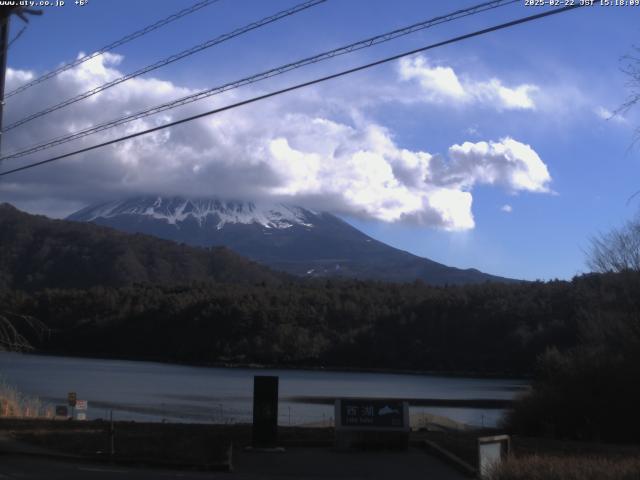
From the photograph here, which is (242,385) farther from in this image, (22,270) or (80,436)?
(22,270)

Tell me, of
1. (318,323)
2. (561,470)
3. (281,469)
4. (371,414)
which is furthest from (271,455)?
(318,323)

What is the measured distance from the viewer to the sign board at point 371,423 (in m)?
19.3

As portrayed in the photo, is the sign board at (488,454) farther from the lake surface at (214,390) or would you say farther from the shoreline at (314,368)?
the shoreline at (314,368)

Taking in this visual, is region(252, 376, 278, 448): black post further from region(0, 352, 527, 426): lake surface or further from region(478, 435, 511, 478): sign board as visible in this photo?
region(0, 352, 527, 426): lake surface

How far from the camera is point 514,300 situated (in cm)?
9806

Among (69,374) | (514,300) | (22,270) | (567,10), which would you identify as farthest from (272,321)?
(567,10)

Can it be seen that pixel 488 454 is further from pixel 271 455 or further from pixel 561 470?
pixel 271 455

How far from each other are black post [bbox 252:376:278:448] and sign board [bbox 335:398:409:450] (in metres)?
1.44

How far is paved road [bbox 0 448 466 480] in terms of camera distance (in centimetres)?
1543

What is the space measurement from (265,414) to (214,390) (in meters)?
44.1

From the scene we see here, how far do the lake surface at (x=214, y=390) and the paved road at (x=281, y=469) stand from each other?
732 inches

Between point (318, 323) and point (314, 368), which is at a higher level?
point (318, 323)

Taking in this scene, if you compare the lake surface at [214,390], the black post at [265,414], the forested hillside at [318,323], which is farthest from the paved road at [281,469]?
the forested hillside at [318,323]

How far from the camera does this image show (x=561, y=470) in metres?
12.8
